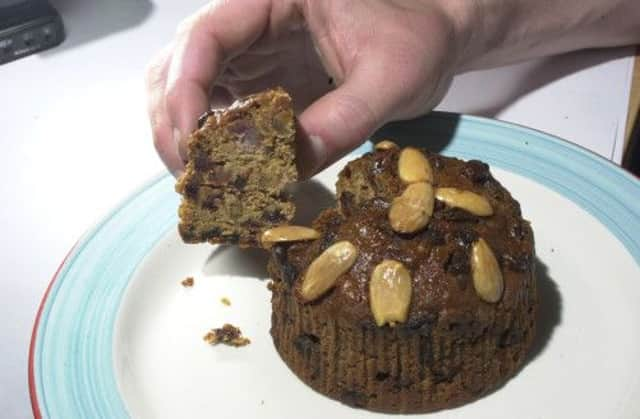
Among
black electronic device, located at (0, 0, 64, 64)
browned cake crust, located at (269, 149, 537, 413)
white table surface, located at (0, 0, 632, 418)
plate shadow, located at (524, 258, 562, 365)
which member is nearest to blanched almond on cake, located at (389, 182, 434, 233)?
browned cake crust, located at (269, 149, 537, 413)

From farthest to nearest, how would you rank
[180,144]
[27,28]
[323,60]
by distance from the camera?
1. [27,28]
2. [323,60]
3. [180,144]

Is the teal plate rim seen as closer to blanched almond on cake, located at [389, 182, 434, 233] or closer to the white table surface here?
the white table surface

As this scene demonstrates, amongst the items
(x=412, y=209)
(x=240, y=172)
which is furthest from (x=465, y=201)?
(x=240, y=172)

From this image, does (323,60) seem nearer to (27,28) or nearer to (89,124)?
(89,124)

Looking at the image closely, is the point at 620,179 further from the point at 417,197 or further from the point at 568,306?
the point at 417,197

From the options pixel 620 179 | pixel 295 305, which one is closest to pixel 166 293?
pixel 295 305

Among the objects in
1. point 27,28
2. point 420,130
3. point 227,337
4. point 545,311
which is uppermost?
point 27,28

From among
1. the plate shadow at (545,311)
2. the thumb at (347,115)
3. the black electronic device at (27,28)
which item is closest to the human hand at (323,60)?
the thumb at (347,115)
